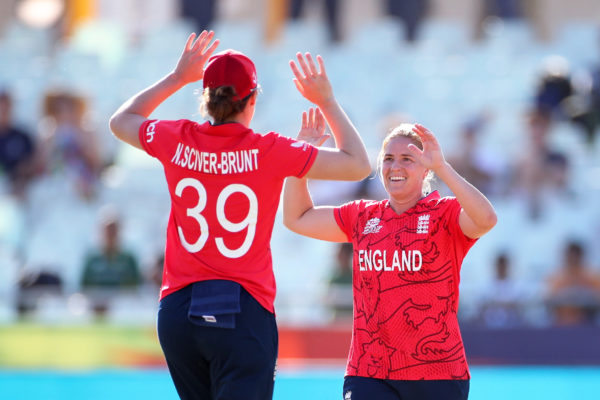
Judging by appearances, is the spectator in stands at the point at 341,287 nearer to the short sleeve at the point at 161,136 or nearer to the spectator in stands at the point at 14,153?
the spectator in stands at the point at 14,153

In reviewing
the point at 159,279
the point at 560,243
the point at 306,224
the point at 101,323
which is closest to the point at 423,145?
the point at 306,224

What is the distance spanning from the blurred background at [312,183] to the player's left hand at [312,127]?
8.48 ft

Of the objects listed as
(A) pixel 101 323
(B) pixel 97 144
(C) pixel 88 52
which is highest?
(C) pixel 88 52

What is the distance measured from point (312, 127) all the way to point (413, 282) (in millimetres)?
699

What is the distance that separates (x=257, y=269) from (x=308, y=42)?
32.4ft

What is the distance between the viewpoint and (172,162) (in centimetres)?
353

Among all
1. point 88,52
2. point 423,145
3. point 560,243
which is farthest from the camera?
point 88,52

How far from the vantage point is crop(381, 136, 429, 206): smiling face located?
12.6 ft

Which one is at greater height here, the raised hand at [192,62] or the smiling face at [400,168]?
the raised hand at [192,62]

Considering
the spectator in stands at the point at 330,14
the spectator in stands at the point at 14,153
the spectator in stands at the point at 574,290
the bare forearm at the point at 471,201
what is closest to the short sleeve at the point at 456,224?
the bare forearm at the point at 471,201

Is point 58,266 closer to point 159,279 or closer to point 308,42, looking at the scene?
point 159,279

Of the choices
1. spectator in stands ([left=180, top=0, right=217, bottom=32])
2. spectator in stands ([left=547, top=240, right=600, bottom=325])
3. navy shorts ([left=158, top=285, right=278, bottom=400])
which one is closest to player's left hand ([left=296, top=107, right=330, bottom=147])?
navy shorts ([left=158, top=285, right=278, bottom=400])

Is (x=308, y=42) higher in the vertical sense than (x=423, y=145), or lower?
higher

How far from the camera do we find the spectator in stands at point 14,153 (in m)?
10.2
